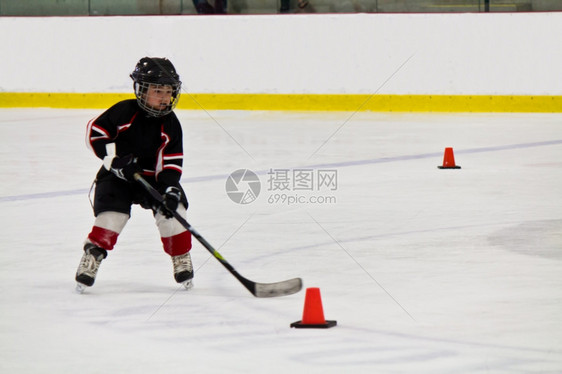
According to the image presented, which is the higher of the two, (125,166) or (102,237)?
(125,166)

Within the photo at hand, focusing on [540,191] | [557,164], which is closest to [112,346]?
[540,191]

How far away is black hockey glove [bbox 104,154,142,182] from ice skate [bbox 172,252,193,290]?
380 millimetres

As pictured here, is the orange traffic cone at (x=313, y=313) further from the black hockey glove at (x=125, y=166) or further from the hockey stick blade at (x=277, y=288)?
the black hockey glove at (x=125, y=166)

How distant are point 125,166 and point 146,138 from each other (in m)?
0.19

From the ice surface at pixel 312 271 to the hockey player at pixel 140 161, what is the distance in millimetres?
146

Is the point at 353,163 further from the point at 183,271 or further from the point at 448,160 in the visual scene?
the point at 183,271

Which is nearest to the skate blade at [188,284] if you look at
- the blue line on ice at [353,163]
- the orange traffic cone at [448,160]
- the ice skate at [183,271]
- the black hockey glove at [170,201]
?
the ice skate at [183,271]

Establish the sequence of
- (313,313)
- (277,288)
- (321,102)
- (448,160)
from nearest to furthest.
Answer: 1. (313,313)
2. (277,288)
3. (448,160)
4. (321,102)

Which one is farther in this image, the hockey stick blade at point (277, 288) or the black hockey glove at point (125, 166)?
the black hockey glove at point (125, 166)

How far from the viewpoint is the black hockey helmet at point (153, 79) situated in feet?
13.6

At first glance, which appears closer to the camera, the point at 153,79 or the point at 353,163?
the point at 153,79

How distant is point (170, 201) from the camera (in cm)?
404

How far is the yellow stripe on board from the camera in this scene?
43.2 ft

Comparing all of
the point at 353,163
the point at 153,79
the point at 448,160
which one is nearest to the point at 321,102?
the point at 353,163
